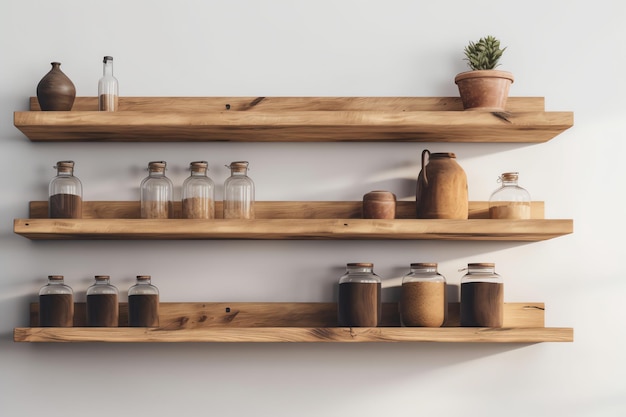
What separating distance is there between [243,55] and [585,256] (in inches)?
51.0

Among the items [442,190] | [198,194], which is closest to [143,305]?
[198,194]

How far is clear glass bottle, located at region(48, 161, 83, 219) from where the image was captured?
2506mm

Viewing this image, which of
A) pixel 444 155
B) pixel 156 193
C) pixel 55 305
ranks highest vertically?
pixel 444 155

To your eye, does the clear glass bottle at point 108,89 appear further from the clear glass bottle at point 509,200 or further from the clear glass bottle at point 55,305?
the clear glass bottle at point 509,200

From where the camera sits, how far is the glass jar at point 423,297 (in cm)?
245

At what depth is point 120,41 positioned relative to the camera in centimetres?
268

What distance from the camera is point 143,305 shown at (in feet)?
8.09

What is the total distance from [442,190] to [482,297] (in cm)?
34

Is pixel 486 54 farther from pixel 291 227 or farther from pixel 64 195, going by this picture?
pixel 64 195

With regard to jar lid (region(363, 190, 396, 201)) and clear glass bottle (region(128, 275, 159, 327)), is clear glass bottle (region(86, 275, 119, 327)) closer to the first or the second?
clear glass bottle (region(128, 275, 159, 327))

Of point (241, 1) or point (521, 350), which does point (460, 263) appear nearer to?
point (521, 350)

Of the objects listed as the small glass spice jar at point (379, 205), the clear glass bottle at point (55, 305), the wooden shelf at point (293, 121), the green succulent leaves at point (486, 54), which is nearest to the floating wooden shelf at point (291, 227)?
the small glass spice jar at point (379, 205)

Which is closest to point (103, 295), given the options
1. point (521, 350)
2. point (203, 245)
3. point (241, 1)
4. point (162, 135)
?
point (203, 245)

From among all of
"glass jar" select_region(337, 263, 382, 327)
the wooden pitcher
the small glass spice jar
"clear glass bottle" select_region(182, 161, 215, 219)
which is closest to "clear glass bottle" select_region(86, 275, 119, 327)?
"clear glass bottle" select_region(182, 161, 215, 219)
